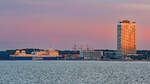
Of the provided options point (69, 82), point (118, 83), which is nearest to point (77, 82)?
point (69, 82)

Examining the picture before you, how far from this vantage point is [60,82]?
5850 cm

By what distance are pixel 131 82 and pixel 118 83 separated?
99.9 inches

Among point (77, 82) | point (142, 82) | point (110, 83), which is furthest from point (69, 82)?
point (142, 82)

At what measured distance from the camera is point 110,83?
187ft

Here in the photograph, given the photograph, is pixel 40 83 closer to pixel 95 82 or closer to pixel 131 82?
pixel 95 82

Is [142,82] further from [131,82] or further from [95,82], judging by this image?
[95,82]

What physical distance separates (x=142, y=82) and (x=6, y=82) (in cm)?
1617

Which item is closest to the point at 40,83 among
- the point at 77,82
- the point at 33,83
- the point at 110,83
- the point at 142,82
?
the point at 33,83

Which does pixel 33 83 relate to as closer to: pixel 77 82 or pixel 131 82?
pixel 77 82

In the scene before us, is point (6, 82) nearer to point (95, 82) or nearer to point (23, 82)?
point (23, 82)

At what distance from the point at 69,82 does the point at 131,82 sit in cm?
737

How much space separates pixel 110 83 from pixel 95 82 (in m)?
2.13

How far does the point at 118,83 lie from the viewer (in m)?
56.8

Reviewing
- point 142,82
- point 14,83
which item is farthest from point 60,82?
point 142,82
